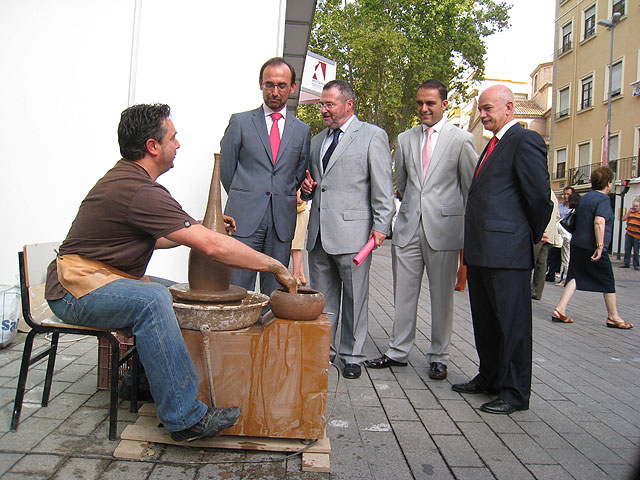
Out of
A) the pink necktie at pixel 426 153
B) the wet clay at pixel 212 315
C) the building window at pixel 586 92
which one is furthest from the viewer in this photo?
the building window at pixel 586 92

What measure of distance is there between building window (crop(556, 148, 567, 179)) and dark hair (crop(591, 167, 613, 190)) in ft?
89.2

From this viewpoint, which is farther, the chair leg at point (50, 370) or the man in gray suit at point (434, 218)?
the man in gray suit at point (434, 218)

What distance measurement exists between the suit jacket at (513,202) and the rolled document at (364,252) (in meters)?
0.72

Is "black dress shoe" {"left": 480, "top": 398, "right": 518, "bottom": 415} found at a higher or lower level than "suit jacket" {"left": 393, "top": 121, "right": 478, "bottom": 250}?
lower

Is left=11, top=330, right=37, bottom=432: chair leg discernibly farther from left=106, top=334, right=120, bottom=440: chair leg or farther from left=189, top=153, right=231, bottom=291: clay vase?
left=189, top=153, right=231, bottom=291: clay vase

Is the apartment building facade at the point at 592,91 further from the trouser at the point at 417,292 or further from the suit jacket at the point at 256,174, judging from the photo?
the suit jacket at the point at 256,174

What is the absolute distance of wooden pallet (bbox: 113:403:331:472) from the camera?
8.54 feet

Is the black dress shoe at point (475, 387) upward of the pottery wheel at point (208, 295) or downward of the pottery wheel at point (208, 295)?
downward

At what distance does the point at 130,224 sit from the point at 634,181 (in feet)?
84.8

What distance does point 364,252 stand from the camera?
12.5 ft

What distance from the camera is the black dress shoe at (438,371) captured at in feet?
13.5

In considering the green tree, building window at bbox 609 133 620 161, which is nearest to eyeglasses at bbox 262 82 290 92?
the green tree

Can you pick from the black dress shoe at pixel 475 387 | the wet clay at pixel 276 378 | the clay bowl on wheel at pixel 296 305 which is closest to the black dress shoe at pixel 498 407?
the black dress shoe at pixel 475 387

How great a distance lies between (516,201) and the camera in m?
3.54
